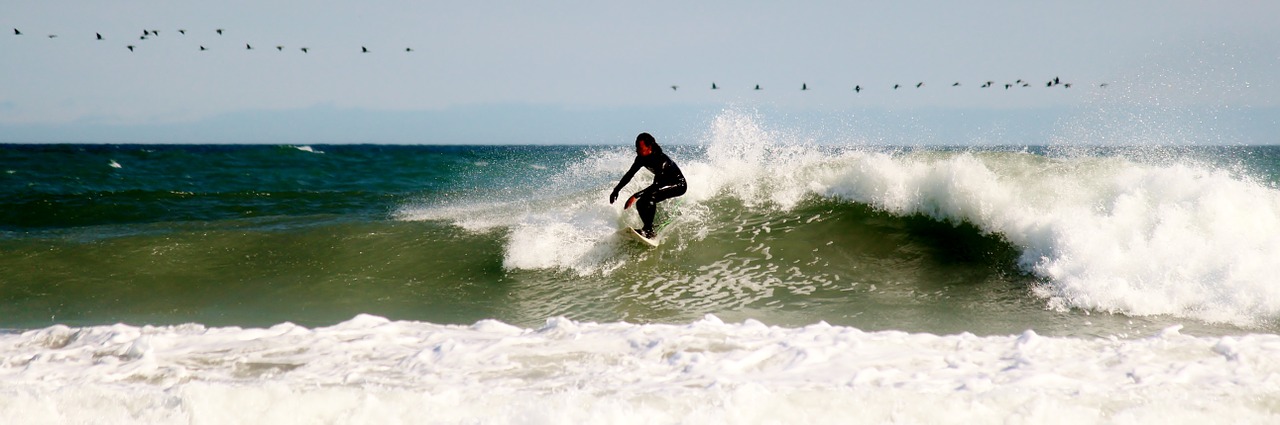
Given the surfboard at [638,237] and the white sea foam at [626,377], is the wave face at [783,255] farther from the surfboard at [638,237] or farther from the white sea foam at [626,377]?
the white sea foam at [626,377]

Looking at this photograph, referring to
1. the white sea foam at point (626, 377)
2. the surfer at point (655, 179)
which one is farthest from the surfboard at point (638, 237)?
the white sea foam at point (626, 377)

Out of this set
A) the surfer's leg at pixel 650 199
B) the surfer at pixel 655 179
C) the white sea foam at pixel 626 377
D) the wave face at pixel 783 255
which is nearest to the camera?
the white sea foam at pixel 626 377

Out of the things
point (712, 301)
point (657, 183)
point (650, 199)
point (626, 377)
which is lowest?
point (712, 301)

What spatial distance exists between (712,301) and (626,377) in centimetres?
327

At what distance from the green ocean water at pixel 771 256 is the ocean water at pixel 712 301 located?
0.04 meters

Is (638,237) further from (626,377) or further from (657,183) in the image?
(626,377)

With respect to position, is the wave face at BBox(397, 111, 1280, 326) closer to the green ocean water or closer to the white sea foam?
the green ocean water

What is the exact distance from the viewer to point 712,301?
7.59 metres

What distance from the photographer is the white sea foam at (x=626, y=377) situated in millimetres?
3887

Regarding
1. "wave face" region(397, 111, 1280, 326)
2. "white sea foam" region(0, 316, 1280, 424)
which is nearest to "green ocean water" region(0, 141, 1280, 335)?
"wave face" region(397, 111, 1280, 326)

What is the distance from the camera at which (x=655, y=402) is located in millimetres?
3955

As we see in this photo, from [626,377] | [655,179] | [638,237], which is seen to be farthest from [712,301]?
[626,377]

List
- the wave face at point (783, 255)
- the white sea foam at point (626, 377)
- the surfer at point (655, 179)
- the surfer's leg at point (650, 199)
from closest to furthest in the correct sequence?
the white sea foam at point (626, 377) → the wave face at point (783, 255) → the surfer at point (655, 179) → the surfer's leg at point (650, 199)

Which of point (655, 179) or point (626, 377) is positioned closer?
point (626, 377)
